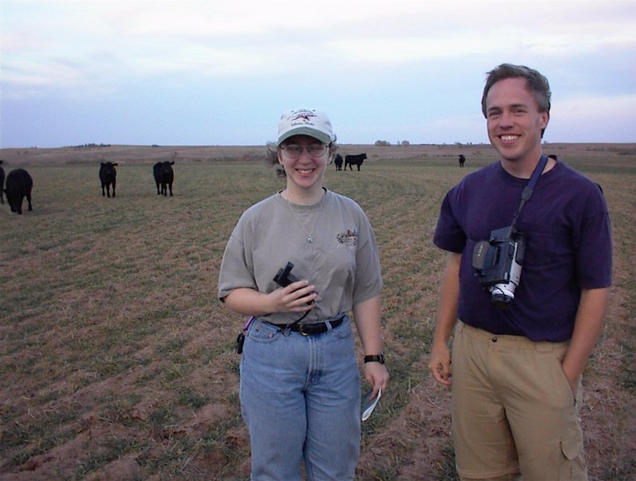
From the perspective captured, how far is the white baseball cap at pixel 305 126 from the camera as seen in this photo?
2.25 meters

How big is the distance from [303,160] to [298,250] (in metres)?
0.36

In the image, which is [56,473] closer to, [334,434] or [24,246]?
[334,434]

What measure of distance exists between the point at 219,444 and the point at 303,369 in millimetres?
1780

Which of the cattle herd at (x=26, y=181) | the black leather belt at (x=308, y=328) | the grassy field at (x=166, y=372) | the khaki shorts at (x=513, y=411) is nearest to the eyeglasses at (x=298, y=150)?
the black leather belt at (x=308, y=328)

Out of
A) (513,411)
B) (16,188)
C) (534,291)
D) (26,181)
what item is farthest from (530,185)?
(26,181)

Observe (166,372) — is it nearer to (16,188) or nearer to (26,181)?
(16,188)

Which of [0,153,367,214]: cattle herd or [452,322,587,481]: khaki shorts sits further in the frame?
[0,153,367,214]: cattle herd

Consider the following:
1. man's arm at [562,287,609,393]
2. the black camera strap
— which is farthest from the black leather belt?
man's arm at [562,287,609,393]

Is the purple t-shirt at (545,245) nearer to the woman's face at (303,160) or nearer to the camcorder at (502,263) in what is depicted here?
the camcorder at (502,263)

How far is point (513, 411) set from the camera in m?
2.29

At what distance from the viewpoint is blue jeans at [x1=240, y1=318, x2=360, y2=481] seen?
2.29 meters

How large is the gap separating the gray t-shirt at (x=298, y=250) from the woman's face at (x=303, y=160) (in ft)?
0.37

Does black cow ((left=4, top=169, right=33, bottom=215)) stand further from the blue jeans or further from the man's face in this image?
the man's face

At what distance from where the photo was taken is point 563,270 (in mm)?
2219
